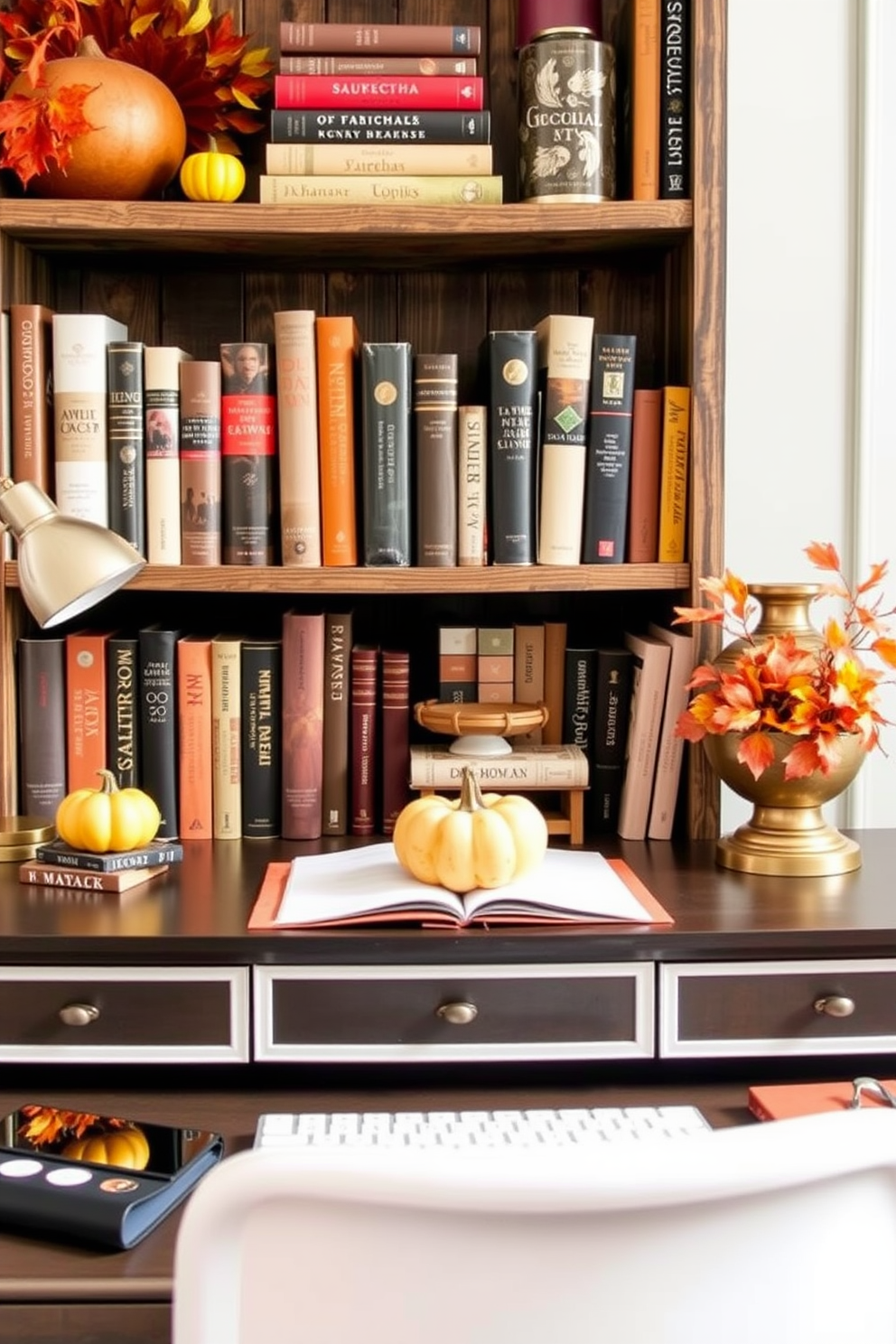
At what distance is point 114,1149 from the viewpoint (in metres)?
1.08

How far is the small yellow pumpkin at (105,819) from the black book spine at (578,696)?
57cm

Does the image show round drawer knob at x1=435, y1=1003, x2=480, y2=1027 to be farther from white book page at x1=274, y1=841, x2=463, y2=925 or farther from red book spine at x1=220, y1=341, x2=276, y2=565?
red book spine at x1=220, y1=341, x2=276, y2=565

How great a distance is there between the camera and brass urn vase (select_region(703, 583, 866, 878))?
62.6 inches

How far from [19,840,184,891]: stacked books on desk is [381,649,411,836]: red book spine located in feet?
1.14

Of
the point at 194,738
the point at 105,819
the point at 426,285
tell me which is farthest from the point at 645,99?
the point at 105,819

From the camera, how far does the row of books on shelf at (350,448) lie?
1740 millimetres

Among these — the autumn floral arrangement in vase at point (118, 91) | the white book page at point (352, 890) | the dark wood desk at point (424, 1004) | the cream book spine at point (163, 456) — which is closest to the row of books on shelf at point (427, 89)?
the autumn floral arrangement in vase at point (118, 91)

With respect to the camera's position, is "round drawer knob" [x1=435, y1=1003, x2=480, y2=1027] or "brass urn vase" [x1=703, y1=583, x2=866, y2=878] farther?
"brass urn vase" [x1=703, y1=583, x2=866, y2=878]

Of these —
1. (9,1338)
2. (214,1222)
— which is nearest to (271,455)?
(9,1338)

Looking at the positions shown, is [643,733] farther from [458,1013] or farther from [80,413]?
[80,413]

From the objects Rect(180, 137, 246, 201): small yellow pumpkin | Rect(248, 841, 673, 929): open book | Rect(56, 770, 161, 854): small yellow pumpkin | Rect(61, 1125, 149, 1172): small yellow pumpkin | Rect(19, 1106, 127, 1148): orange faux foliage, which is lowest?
Rect(61, 1125, 149, 1172): small yellow pumpkin

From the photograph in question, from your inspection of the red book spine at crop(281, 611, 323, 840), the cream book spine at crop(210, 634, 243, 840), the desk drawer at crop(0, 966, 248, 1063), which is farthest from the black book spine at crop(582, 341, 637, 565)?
the desk drawer at crop(0, 966, 248, 1063)

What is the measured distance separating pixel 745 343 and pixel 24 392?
0.89 metres

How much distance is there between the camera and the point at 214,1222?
0.63 m
